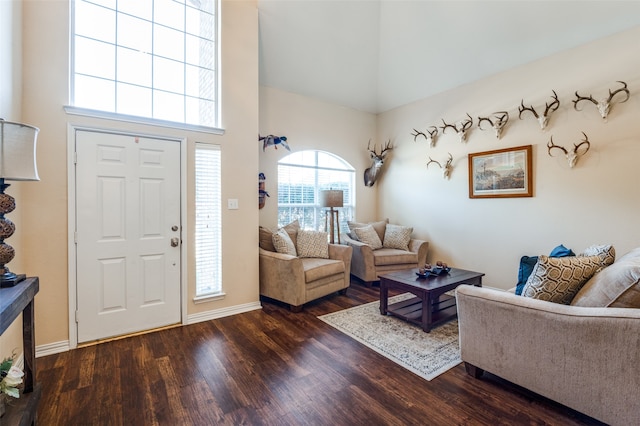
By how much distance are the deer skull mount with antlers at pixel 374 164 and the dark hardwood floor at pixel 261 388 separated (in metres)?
3.39

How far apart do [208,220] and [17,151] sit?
180 centimetres

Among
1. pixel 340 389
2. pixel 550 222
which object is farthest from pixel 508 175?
pixel 340 389

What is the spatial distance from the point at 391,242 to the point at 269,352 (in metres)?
2.90

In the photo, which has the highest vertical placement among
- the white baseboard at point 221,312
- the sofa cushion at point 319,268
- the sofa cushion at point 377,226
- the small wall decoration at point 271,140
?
the small wall decoration at point 271,140

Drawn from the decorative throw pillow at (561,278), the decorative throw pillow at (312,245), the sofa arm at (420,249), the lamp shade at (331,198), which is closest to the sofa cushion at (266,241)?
the decorative throw pillow at (312,245)

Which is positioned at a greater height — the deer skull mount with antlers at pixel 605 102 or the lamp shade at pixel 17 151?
the deer skull mount with antlers at pixel 605 102

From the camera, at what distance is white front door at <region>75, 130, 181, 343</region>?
2.65 metres

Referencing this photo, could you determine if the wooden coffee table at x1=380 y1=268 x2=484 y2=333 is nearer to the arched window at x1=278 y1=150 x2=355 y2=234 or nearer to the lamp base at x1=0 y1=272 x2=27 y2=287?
the arched window at x1=278 y1=150 x2=355 y2=234

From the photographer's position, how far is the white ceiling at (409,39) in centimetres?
329

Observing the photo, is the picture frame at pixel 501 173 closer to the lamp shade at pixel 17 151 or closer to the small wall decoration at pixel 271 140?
the small wall decoration at pixel 271 140

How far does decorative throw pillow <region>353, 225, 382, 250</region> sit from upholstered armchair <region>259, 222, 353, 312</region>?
78 centimetres

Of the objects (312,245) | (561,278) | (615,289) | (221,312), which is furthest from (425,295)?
(221,312)

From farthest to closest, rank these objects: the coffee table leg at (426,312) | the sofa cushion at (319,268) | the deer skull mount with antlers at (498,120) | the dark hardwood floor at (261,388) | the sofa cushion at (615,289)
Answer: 1. the deer skull mount with antlers at (498,120)
2. the sofa cushion at (319,268)
3. the coffee table leg at (426,312)
4. the dark hardwood floor at (261,388)
5. the sofa cushion at (615,289)

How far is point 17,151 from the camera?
1544 mm
